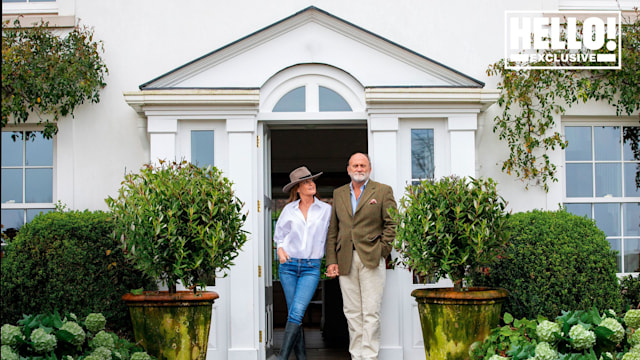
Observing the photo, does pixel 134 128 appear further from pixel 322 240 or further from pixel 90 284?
pixel 322 240

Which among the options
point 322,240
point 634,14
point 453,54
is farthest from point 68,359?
point 634,14

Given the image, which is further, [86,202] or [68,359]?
[86,202]

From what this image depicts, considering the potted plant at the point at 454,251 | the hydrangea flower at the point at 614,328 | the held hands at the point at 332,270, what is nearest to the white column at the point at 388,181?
the held hands at the point at 332,270

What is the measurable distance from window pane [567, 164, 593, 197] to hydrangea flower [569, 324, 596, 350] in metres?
2.74

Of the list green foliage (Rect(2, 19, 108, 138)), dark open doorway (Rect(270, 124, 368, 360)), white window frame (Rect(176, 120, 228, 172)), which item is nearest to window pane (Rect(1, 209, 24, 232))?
green foliage (Rect(2, 19, 108, 138))

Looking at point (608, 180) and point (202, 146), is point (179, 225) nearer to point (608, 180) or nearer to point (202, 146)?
point (202, 146)

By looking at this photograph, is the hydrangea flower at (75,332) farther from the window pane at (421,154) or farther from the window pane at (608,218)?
the window pane at (608,218)

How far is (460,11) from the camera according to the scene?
7.24 metres

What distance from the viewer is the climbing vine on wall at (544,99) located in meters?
6.84

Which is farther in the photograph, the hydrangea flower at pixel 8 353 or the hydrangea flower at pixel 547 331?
the hydrangea flower at pixel 547 331

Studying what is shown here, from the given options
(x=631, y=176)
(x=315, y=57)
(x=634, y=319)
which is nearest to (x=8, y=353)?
(x=315, y=57)

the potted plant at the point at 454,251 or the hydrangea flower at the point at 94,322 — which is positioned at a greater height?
the potted plant at the point at 454,251

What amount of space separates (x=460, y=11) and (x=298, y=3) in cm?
176

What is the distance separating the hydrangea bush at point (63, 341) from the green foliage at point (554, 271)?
10.2ft
